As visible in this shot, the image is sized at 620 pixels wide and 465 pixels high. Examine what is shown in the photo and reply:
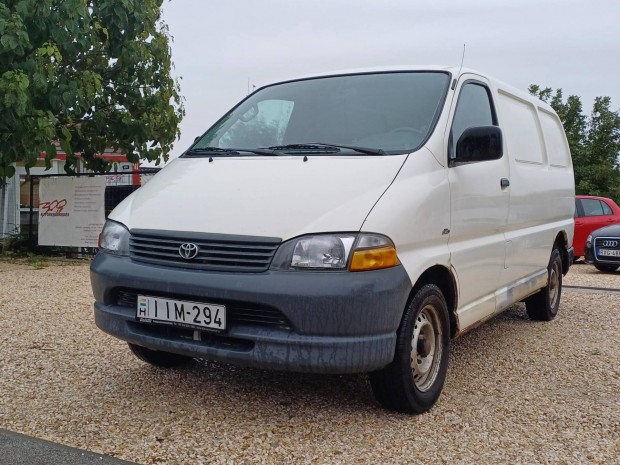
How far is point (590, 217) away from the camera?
13828mm

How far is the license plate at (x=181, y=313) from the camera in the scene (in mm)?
3102

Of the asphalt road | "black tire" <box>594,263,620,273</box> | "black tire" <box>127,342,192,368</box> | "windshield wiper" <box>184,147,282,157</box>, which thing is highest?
"windshield wiper" <box>184,147,282,157</box>

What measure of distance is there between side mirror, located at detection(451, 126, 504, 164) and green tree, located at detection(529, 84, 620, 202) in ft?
103

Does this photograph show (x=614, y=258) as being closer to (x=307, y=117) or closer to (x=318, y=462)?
(x=307, y=117)

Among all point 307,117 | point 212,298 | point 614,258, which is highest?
point 307,117

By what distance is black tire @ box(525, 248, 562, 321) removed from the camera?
608 cm

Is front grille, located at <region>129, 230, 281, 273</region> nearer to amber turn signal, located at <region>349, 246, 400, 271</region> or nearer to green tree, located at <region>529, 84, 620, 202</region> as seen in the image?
amber turn signal, located at <region>349, 246, 400, 271</region>


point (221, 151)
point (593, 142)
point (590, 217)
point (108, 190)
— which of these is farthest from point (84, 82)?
point (593, 142)

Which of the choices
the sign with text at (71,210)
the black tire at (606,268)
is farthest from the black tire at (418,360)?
the black tire at (606,268)

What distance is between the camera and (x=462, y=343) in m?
5.24

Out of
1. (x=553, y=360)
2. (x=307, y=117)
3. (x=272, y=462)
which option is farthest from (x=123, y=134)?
(x=272, y=462)

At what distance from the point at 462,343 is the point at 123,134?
8600 millimetres

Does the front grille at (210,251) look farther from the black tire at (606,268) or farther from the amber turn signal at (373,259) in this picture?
the black tire at (606,268)

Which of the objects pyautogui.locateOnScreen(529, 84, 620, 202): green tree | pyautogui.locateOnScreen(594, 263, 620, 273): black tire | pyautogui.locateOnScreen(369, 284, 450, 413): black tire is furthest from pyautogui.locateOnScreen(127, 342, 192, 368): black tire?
pyautogui.locateOnScreen(529, 84, 620, 202): green tree
